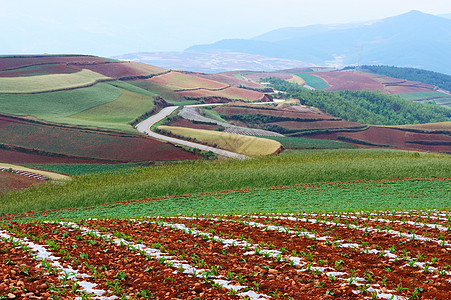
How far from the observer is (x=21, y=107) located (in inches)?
2874

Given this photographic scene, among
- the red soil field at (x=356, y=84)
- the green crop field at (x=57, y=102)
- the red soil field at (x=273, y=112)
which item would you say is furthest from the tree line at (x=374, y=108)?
the green crop field at (x=57, y=102)

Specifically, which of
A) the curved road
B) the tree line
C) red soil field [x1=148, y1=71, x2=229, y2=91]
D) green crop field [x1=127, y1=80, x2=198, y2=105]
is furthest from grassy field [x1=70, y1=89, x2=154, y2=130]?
the tree line

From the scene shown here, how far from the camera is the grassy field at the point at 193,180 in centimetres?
3481

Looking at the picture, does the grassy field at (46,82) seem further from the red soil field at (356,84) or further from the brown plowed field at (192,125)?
the red soil field at (356,84)

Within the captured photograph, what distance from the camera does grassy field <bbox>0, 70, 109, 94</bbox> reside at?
83756mm

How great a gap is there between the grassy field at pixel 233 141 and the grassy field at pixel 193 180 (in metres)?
17.6

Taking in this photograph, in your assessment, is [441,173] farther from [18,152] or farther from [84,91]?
[84,91]

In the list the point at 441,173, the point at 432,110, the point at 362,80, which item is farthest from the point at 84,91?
the point at 362,80

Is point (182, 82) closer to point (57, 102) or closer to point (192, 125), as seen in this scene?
point (57, 102)

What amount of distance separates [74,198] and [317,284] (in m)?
26.8

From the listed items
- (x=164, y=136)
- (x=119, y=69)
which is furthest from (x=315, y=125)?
(x=119, y=69)

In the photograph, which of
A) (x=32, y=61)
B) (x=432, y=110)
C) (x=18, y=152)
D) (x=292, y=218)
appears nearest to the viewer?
(x=292, y=218)

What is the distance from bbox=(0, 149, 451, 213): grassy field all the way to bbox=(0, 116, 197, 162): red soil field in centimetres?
1283

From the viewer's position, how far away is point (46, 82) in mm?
93312
